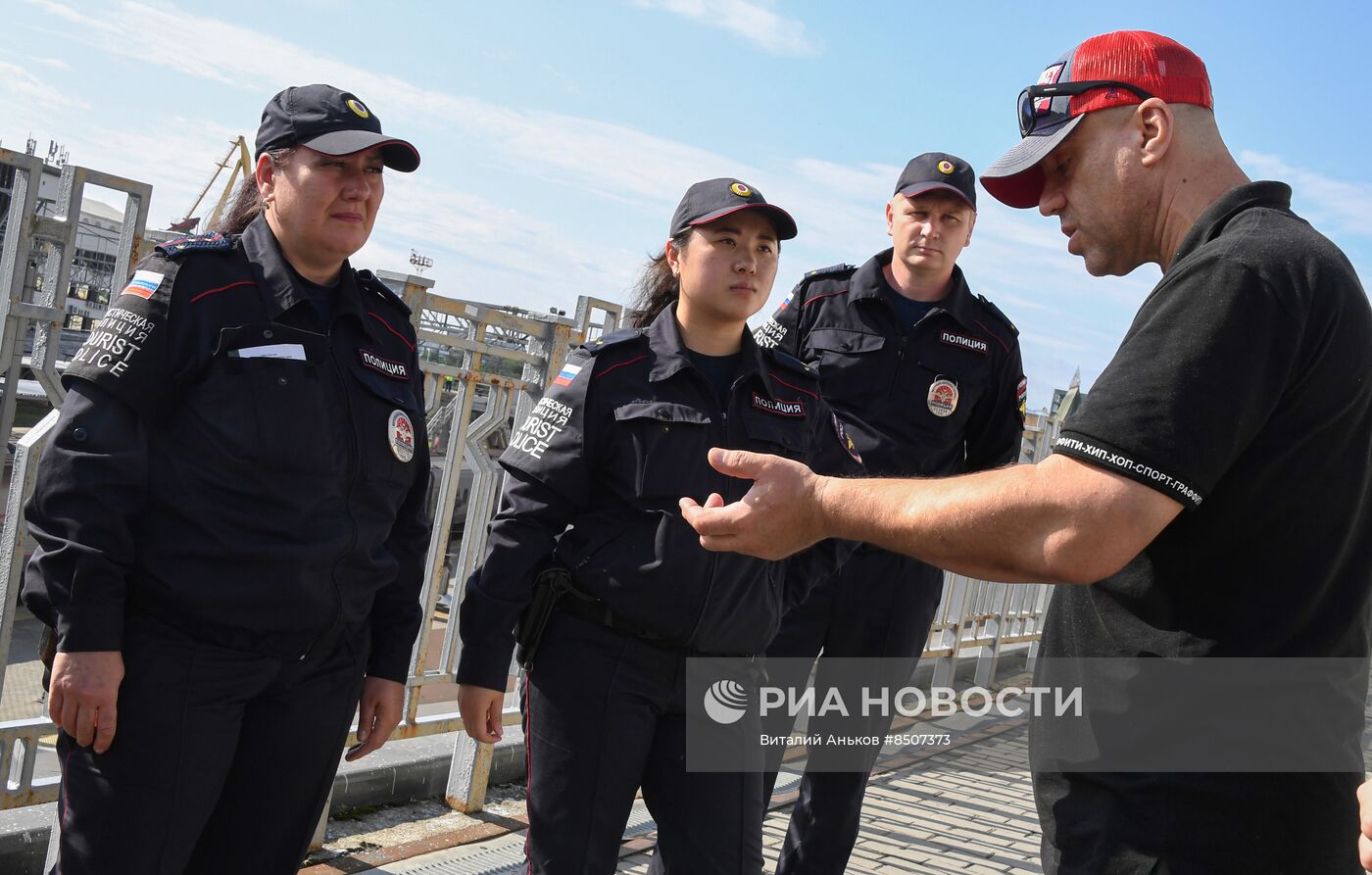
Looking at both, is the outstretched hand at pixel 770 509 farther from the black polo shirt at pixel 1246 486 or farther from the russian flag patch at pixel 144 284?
the russian flag patch at pixel 144 284

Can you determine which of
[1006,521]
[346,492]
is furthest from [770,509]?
[346,492]

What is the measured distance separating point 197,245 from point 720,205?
4.50 ft

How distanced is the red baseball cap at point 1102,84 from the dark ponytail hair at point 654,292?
1.63 meters

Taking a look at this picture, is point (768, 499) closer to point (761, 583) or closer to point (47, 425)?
point (761, 583)

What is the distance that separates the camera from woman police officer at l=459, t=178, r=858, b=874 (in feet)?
9.45

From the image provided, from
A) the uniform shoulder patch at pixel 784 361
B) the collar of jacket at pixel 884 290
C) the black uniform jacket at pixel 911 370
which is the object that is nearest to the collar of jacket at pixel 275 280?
the uniform shoulder patch at pixel 784 361

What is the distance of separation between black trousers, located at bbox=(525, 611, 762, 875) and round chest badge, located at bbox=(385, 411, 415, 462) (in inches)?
23.1

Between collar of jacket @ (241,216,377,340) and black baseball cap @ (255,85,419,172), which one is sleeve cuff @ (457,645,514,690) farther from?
black baseball cap @ (255,85,419,172)

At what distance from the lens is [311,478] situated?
2.58 m

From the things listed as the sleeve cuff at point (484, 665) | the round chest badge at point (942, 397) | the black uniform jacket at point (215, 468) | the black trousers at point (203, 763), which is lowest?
the black trousers at point (203, 763)

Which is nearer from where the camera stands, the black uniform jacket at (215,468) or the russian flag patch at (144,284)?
the black uniform jacket at (215,468)

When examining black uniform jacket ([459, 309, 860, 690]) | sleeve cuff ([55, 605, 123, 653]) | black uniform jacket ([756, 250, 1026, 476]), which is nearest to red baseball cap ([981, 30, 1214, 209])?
black uniform jacket ([459, 309, 860, 690])

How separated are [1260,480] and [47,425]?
110 inches

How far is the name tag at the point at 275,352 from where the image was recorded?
2.56m
